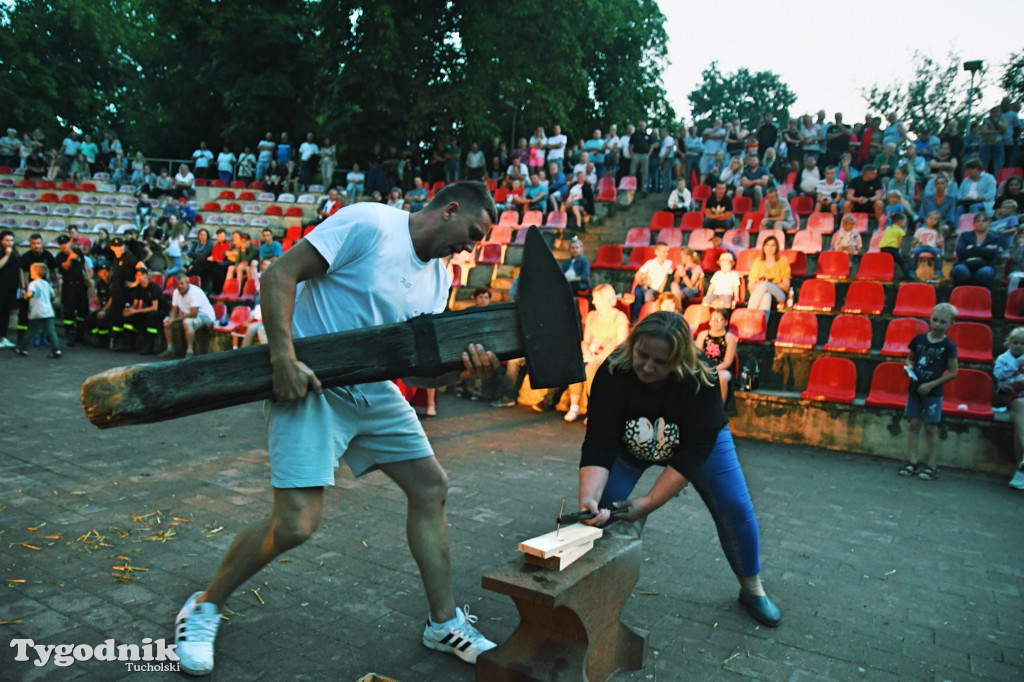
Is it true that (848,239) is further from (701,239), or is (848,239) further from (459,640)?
(459,640)


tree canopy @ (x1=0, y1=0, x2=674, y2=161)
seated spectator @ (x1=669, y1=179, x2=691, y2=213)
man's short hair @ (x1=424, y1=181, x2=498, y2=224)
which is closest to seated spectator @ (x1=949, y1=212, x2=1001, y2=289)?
seated spectator @ (x1=669, y1=179, x2=691, y2=213)

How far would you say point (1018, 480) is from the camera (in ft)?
22.1

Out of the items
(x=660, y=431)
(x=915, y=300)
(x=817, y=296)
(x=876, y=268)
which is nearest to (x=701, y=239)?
(x=876, y=268)

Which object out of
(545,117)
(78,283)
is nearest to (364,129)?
(545,117)

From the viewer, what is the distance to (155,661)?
2.93 m

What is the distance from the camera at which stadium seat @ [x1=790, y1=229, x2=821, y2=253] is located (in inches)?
470

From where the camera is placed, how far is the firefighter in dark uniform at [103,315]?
13.3m

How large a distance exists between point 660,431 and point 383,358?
1373 millimetres

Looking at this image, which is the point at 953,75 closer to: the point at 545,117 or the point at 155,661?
the point at 545,117

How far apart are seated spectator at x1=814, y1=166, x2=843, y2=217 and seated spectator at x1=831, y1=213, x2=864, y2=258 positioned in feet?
6.82

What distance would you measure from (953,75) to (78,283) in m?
40.8

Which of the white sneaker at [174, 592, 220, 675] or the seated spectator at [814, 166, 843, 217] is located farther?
the seated spectator at [814, 166, 843, 217]

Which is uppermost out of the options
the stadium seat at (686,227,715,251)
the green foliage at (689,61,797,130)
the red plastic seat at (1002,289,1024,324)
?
the green foliage at (689,61,797,130)

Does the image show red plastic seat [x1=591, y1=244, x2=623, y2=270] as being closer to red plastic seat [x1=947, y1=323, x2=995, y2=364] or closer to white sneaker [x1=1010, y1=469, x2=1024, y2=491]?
red plastic seat [x1=947, y1=323, x2=995, y2=364]
